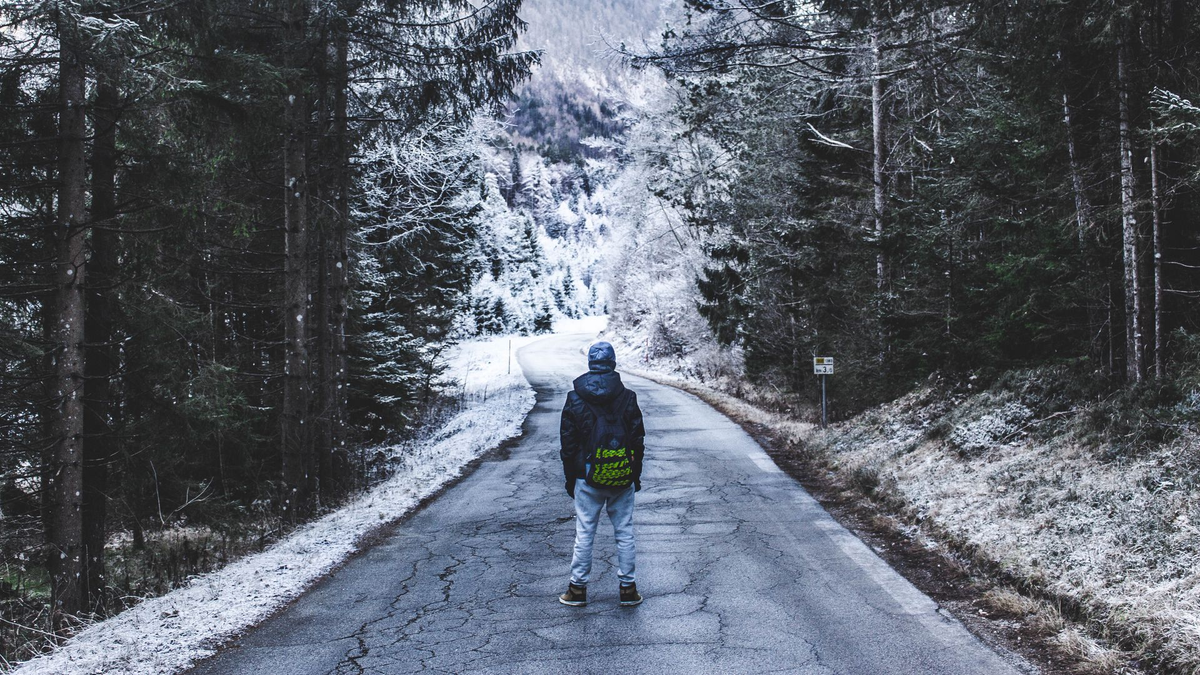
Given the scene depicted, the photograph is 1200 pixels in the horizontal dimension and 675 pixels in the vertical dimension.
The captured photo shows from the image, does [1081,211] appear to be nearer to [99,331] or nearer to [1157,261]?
[1157,261]

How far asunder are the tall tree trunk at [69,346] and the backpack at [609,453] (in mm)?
5457

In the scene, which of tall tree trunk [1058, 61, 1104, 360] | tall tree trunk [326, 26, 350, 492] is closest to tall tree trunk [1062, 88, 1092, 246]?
tall tree trunk [1058, 61, 1104, 360]

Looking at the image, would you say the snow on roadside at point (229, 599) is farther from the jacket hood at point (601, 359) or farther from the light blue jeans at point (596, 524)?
the jacket hood at point (601, 359)

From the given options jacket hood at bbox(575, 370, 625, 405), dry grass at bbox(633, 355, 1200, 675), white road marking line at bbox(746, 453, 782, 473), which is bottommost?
white road marking line at bbox(746, 453, 782, 473)

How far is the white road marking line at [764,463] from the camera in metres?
11.6

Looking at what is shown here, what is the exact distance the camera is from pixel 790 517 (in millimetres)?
8391

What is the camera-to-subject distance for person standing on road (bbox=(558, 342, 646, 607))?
5.50 m

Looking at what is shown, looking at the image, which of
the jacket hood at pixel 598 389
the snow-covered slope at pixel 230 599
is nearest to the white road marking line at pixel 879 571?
the jacket hood at pixel 598 389

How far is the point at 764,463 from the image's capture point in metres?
12.2

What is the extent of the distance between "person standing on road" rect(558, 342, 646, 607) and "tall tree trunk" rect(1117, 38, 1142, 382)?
5642 millimetres

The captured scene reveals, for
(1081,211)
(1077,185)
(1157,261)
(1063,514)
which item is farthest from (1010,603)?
(1077,185)

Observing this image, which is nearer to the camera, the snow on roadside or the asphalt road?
the asphalt road

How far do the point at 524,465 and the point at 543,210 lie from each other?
432 ft

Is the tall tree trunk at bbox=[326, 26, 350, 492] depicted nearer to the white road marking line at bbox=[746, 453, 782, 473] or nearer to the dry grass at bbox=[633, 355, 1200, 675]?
the white road marking line at bbox=[746, 453, 782, 473]
